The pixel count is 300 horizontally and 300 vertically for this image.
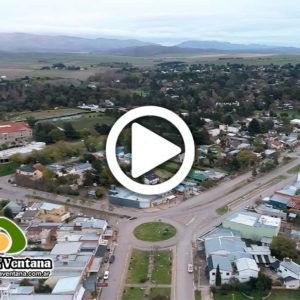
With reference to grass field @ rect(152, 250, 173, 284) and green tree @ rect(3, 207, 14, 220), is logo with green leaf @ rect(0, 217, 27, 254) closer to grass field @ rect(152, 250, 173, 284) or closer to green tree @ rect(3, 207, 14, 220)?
grass field @ rect(152, 250, 173, 284)

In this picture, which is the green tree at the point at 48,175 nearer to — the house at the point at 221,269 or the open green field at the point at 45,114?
the house at the point at 221,269

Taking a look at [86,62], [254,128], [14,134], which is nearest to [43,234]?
[14,134]

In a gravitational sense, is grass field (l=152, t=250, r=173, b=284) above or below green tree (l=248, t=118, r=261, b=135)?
above

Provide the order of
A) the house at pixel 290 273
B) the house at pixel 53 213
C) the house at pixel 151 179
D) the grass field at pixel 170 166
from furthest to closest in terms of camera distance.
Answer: the grass field at pixel 170 166 < the house at pixel 151 179 < the house at pixel 53 213 < the house at pixel 290 273

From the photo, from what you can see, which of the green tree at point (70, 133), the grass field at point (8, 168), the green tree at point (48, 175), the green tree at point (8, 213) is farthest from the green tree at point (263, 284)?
the green tree at point (70, 133)

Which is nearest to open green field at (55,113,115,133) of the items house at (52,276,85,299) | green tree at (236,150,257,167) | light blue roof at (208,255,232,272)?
green tree at (236,150,257,167)

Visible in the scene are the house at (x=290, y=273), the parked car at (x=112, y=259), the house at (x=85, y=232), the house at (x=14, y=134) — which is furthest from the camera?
the house at (x=14, y=134)

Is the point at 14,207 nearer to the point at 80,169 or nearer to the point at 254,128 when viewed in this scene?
the point at 80,169

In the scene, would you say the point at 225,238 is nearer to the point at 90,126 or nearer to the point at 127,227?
the point at 127,227
